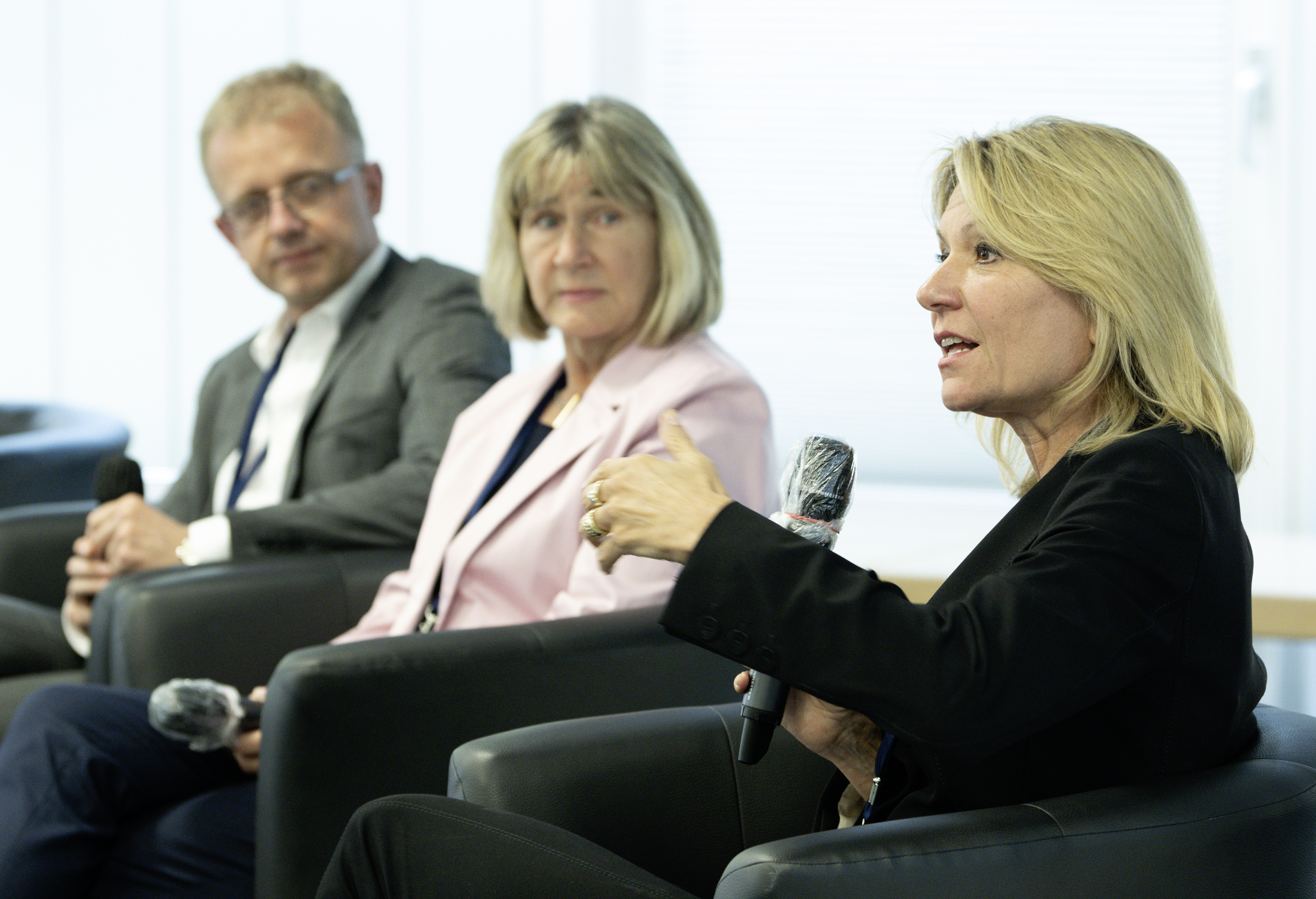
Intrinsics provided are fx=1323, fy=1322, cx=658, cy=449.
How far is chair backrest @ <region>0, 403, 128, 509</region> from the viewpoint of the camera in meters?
2.86

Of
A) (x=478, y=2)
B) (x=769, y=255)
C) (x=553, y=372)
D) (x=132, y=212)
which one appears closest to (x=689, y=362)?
(x=553, y=372)

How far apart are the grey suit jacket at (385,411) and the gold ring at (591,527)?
114 cm

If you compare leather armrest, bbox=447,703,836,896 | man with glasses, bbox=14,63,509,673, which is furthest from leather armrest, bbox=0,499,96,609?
leather armrest, bbox=447,703,836,896

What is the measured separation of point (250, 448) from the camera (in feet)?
8.40

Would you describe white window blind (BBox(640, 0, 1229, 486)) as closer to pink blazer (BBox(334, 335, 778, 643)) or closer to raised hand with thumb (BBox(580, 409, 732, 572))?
pink blazer (BBox(334, 335, 778, 643))

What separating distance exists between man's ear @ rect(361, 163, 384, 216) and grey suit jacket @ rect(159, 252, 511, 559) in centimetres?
13

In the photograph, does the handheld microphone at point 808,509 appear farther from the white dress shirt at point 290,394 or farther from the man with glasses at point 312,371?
the white dress shirt at point 290,394

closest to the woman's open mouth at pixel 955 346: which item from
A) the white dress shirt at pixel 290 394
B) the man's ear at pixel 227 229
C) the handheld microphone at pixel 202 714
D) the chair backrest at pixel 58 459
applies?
the handheld microphone at pixel 202 714

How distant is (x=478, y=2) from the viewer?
330 centimetres

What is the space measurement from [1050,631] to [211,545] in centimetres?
163

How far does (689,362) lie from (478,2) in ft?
5.85

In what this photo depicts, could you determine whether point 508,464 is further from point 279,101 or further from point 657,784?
point 279,101

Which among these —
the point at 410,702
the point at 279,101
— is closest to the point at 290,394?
the point at 279,101

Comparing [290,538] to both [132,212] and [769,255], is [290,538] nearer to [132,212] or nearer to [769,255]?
[769,255]
